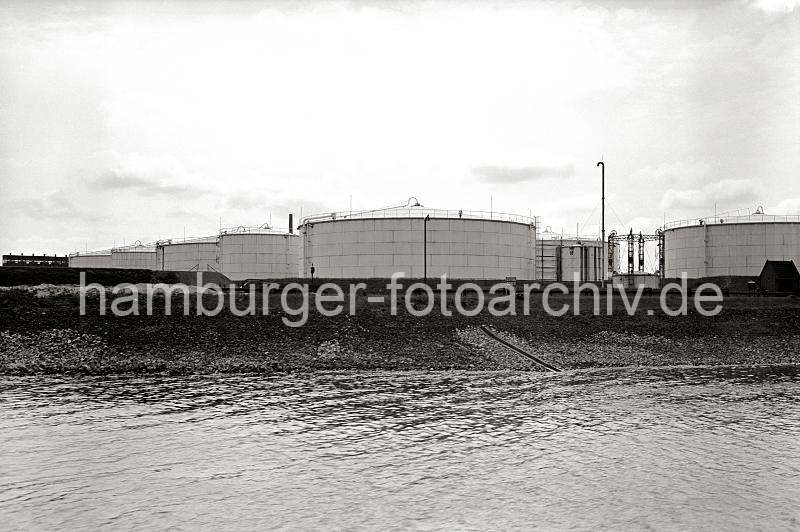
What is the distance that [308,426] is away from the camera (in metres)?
22.2

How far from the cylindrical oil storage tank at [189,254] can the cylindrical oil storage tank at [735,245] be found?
239 ft

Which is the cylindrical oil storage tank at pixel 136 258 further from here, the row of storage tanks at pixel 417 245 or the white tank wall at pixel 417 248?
the white tank wall at pixel 417 248

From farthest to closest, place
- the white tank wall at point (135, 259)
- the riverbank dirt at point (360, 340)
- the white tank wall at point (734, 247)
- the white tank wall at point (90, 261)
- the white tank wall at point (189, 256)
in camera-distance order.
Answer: the white tank wall at point (90, 261)
the white tank wall at point (135, 259)
the white tank wall at point (189, 256)
the white tank wall at point (734, 247)
the riverbank dirt at point (360, 340)

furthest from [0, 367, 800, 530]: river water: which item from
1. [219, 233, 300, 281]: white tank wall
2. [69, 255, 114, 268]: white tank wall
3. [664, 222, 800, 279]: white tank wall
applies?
[69, 255, 114, 268]: white tank wall

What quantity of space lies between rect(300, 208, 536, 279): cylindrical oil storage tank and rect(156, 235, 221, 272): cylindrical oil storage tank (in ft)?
127

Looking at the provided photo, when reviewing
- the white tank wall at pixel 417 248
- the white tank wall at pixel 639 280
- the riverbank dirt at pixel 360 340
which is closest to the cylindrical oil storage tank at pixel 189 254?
the white tank wall at pixel 417 248

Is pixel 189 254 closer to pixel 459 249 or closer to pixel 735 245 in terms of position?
pixel 459 249

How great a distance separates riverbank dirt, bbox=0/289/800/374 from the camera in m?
37.6

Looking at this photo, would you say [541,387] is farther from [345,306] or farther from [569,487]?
[345,306]

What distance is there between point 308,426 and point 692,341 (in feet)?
103

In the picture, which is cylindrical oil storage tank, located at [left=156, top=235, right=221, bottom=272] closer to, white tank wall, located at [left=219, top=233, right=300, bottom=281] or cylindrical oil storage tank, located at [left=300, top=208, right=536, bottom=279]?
white tank wall, located at [left=219, top=233, right=300, bottom=281]

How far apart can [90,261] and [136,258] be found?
26219 mm

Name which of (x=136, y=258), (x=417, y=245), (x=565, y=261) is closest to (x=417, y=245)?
(x=417, y=245)

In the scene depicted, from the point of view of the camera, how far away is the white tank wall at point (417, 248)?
78.6m
